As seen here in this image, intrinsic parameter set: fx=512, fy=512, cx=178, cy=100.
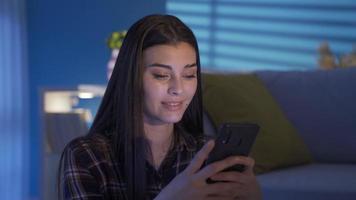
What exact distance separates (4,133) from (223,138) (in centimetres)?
233

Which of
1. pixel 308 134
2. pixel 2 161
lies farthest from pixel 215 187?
pixel 2 161

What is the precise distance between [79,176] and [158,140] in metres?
0.18

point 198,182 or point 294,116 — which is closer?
point 198,182

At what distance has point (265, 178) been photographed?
167 cm

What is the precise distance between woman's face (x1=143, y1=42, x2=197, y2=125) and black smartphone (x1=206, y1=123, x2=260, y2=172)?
15cm

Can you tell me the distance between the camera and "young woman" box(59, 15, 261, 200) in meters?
0.94

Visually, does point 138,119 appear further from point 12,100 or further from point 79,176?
point 12,100

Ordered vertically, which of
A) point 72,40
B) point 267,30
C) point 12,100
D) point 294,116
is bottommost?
point 12,100

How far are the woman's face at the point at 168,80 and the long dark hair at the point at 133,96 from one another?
0.04ft

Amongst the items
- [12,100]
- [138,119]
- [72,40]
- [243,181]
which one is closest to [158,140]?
[138,119]

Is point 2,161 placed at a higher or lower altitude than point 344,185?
lower

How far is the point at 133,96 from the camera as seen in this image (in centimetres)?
94

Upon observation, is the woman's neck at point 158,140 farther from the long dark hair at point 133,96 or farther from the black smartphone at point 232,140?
the black smartphone at point 232,140

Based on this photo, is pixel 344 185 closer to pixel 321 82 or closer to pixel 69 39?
pixel 321 82
